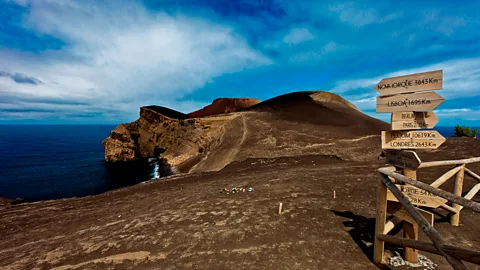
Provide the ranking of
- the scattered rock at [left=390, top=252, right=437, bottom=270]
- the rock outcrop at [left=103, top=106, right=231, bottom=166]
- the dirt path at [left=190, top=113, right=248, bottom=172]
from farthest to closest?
the rock outcrop at [left=103, top=106, right=231, bottom=166] < the dirt path at [left=190, top=113, right=248, bottom=172] < the scattered rock at [left=390, top=252, right=437, bottom=270]

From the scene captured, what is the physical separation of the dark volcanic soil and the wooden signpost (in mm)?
1725

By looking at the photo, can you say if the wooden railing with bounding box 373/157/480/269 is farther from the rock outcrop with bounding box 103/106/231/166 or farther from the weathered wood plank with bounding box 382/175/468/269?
the rock outcrop with bounding box 103/106/231/166

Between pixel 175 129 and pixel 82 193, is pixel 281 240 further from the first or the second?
pixel 175 129

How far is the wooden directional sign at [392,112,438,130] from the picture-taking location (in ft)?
17.0

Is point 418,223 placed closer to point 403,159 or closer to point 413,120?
point 403,159

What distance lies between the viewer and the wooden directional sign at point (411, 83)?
4.97 meters

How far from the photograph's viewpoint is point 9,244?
10305 mm

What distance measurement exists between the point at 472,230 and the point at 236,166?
20.8 m

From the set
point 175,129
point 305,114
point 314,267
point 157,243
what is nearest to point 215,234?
point 157,243

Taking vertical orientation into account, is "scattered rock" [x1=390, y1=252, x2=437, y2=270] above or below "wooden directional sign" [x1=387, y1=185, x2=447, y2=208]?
below

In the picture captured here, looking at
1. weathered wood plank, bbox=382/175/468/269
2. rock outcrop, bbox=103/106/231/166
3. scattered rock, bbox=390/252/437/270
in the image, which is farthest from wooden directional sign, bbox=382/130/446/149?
rock outcrop, bbox=103/106/231/166

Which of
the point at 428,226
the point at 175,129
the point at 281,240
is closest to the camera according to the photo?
the point at 428,226

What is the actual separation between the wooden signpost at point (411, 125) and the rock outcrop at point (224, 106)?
114495 millimetres

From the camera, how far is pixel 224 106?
123m
